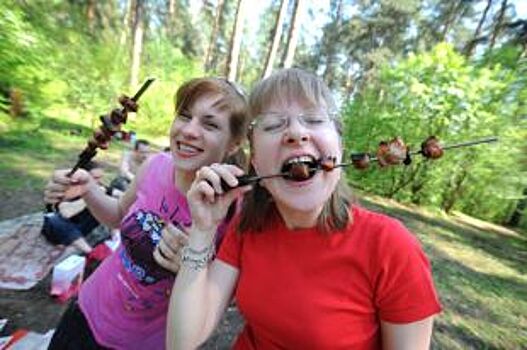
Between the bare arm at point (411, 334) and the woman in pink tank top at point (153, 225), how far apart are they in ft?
2.69

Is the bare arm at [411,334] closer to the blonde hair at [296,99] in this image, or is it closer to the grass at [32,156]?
the blonde hair at [296,99]

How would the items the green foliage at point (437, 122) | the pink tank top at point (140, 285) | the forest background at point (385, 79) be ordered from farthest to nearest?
the green foliage at point (437, 122) < the forest background at point (385, 79) < the pink tank top at point (140, 285)

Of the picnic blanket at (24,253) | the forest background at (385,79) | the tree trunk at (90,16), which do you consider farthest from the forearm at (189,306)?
the tree trunk at (90,16)

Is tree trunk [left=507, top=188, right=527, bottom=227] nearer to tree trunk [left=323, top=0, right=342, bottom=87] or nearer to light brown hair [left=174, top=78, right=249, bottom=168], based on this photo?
tree trunk [left=323, top=0, right=342, bottom=87]

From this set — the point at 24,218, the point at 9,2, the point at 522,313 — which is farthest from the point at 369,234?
the point at 522,313

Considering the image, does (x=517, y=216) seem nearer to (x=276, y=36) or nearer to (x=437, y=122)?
(x=437, y=122)

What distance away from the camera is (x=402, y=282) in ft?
4.47

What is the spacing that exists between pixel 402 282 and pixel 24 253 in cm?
469

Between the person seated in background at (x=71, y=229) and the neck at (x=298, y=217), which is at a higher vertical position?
the neck at (x=298, y=217)

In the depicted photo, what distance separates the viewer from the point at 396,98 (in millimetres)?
13953

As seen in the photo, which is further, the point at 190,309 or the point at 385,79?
the point at 385,79

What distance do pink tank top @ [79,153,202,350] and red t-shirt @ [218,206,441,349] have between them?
20.8 inches

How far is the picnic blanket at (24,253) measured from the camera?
4417 mm

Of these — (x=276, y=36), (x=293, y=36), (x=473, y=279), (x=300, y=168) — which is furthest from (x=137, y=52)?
(x=300, y=168)
